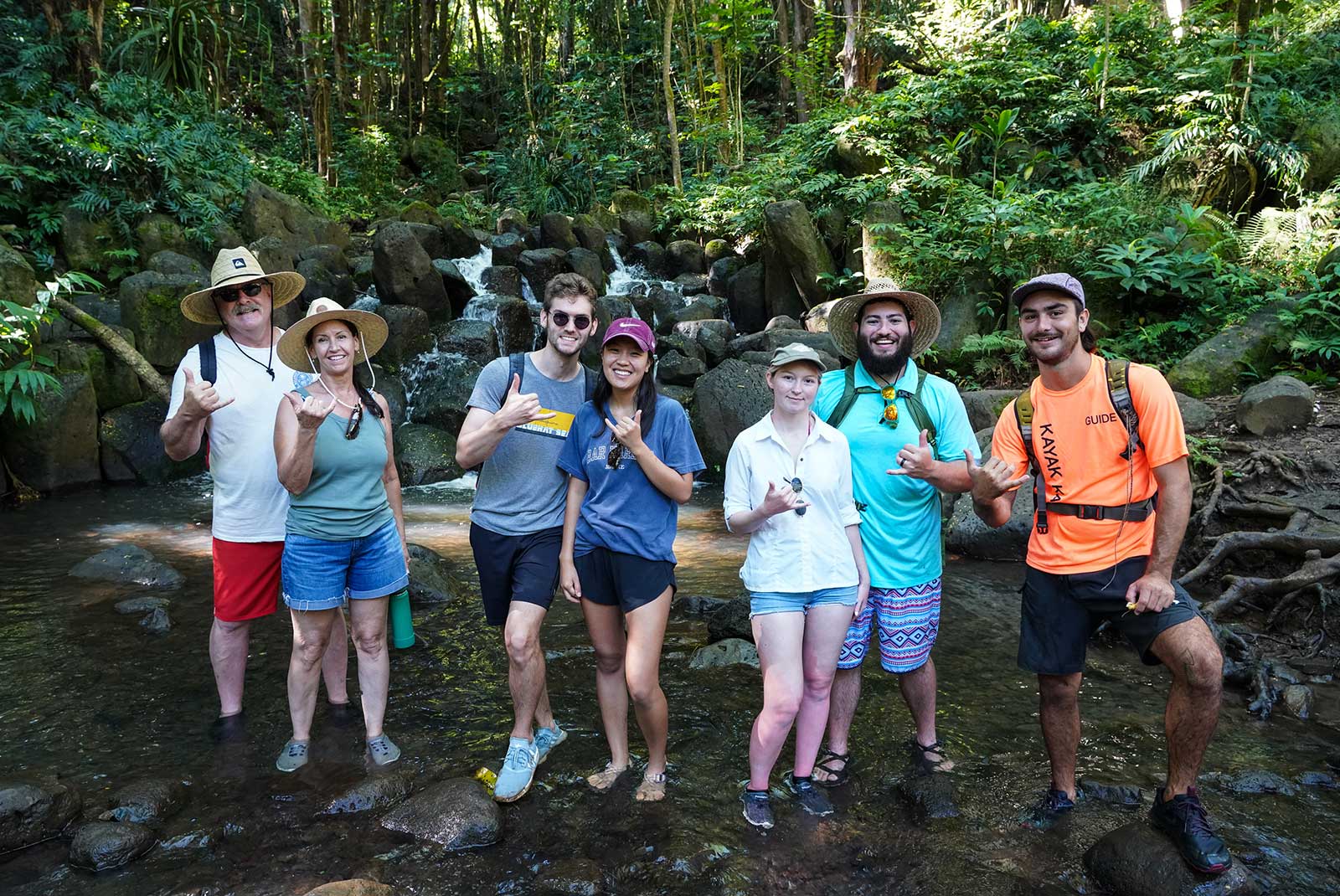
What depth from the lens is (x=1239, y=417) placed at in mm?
7863

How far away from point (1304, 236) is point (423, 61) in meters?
24.5

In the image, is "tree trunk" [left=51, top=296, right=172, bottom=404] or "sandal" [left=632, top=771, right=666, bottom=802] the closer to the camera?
"sandal" [left=632, top=771, right=666, bottom=802]

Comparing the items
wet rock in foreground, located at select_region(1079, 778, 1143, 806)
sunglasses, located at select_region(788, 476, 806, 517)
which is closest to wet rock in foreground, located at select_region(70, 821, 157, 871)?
sunglasses, located at select_region(788, 476, 806, 517)

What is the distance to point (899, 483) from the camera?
3686mm

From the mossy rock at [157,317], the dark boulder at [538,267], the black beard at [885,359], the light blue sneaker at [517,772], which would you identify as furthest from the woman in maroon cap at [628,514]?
the dark boulder at [538,267]

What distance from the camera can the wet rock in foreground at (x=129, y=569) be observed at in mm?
7078

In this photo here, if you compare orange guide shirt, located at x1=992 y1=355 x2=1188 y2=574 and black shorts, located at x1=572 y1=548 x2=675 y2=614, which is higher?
orange guide shirt, located at x1=992 y1=355 x2=1188 y2=574

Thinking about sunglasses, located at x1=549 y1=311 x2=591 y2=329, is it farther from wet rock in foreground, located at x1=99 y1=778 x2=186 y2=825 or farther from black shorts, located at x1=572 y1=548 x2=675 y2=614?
wet rock in foreground, located at x1=99 y1=778 x2=186 y2=825

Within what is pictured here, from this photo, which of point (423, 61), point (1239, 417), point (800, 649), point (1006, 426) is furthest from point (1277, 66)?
point (423, 61)

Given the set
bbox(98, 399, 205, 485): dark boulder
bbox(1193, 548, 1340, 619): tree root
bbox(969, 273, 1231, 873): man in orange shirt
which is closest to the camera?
bbox(969, 273, 1231, 873): man in orange shirt

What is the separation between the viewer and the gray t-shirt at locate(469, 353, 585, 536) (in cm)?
370

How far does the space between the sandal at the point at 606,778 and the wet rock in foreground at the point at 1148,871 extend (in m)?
1.89

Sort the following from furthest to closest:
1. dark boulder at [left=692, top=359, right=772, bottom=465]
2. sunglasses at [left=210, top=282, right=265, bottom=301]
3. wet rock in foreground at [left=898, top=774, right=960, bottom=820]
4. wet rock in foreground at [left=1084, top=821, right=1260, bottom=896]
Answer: dark boulder at [left=692, top=359, right=772, bottom=465] → sunglasses at [left=210, top=282, right=265, bottom=301] → wet rock in foreground at [left=898, top=774, right=960, bottom=820] → wet rock in foreground at [left=1084, top=821, right=1260, bottom=896]

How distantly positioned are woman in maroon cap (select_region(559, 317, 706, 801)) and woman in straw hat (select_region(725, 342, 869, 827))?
0.98 feet
